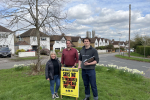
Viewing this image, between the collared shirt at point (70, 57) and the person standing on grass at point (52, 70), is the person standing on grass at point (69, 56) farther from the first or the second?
the person standing on grass at point (52, 70)

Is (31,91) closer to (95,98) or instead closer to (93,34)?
(95,98)

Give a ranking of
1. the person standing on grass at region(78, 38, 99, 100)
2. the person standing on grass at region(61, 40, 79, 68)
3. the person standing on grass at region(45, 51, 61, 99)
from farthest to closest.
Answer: the person standing on grass at region(61, 40, 79, 68) < the person standing on grass at region(45, 51, 61, 99) < the person standing on grass at region(78, 38, 99, 100)

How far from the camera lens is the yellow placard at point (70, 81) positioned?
4179mm

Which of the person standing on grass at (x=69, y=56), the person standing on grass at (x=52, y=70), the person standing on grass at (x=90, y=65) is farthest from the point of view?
the person standing on grass at (x=69, y=56)

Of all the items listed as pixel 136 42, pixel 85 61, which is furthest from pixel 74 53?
pixel 136 42

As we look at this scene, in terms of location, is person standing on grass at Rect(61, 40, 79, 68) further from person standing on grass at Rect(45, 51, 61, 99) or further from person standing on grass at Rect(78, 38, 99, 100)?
person standing on grass at Rect(78, 38, 99, 100)

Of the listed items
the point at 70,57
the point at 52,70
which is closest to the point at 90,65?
the point at 70,57

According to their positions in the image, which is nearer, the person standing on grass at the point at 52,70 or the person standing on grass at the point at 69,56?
the person standing on grass at the point at 52,70

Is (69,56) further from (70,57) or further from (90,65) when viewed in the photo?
(90,65)

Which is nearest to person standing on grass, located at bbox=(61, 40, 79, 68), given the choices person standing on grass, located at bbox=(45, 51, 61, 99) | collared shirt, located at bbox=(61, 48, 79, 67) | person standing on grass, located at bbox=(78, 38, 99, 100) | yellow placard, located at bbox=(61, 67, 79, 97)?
collared shirt, located at bbox=(61, 48, 79, 67)

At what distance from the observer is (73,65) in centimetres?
449

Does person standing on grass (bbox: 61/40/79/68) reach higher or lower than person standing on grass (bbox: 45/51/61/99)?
higher

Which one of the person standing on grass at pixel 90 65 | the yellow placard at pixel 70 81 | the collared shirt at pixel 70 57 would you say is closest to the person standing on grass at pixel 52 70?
the yellow placard at pixel 70 81

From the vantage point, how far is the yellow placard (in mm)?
4179
